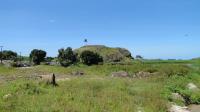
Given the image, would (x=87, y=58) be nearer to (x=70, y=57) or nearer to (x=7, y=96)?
(x=70, y=57)

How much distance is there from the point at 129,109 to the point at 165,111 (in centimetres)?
350

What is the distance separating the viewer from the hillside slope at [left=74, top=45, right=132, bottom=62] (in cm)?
10344

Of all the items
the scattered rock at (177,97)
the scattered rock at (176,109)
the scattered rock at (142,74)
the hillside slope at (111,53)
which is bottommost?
the scattered rock at (176,109)

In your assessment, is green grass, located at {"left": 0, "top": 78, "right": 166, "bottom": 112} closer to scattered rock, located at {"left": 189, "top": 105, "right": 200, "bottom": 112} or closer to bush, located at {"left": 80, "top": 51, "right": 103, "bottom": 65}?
scattered rock, located at {"left": 189, "top": 105, "right": 200, "bottom": 112}

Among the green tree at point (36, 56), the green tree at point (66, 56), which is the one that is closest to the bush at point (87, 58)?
the green tree at point (66, 56)

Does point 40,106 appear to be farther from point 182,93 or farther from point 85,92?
point 182,93

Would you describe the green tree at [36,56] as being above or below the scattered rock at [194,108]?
above

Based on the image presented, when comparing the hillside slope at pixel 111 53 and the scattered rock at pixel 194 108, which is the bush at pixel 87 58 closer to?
the hillside slope at pixel 111 53

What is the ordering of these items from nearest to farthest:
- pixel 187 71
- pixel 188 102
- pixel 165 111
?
1. pixel 165 111
2. pixel 188 102
3. pixel 187 71

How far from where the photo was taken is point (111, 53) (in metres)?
106

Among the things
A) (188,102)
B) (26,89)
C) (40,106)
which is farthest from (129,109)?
A: (188,102)

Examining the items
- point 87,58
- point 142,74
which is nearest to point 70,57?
point 87,58

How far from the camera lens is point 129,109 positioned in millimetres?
23156

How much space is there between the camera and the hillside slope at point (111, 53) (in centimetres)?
10344
